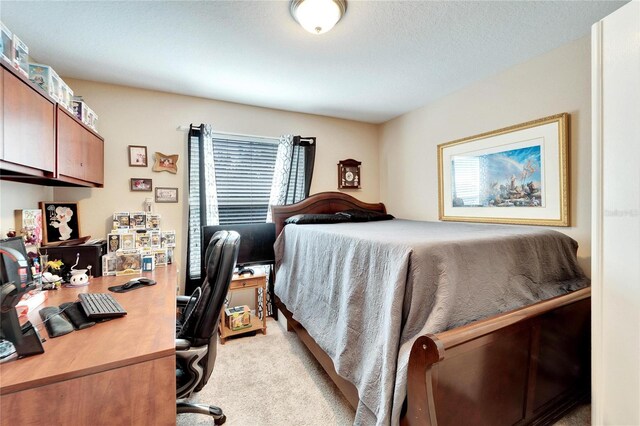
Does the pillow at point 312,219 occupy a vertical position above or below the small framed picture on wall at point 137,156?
below

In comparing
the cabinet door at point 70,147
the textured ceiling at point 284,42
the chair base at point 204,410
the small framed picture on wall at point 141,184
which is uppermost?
the textured ceiling at point 284,42

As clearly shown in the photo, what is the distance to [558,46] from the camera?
212 cm

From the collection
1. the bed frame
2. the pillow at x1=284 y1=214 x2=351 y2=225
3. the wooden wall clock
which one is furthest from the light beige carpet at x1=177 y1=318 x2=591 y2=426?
the wooden wall clock

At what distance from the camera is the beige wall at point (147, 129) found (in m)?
2.60

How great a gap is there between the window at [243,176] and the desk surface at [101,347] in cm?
174

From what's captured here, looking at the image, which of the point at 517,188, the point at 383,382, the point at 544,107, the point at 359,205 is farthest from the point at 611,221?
the point at 359,205

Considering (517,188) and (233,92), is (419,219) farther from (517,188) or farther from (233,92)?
(233,92)

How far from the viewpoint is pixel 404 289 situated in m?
1.24

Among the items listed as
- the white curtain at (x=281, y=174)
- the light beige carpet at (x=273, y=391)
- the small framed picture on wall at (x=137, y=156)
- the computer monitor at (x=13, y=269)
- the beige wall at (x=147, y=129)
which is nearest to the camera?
the computer monitor at (x=13, y=269)

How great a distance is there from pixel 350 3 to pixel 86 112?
2.21 meters

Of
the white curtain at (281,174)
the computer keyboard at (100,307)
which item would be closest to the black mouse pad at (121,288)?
the computer keyboard at (100,307)

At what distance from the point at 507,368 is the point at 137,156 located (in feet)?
11.0

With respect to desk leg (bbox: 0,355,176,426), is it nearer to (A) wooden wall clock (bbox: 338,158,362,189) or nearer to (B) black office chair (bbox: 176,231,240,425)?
(B) black office chair (bbox: 176,231,240,425)

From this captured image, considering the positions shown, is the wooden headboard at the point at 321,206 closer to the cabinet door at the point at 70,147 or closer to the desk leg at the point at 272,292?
the desk leg at the point at 272,292
